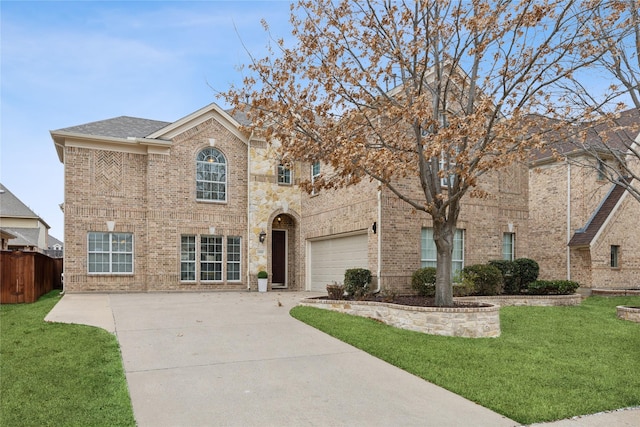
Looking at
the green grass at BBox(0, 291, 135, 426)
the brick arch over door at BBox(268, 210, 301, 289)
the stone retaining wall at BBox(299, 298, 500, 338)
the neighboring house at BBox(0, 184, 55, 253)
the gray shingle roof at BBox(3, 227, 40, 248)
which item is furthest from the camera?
the neighboring house at BBox(0, 184, 55, 253)

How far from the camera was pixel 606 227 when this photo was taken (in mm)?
18844

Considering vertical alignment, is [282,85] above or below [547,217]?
above

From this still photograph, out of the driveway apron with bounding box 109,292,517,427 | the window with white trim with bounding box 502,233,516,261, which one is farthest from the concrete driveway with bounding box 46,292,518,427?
the window with white trim with bounding box 502,233,516,261

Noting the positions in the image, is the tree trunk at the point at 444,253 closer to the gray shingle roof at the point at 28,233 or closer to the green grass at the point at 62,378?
the green grass at the point at 62,378

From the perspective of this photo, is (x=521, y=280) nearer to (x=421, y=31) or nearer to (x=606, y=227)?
(x=606, y=227)

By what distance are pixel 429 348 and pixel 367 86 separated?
5.70 m

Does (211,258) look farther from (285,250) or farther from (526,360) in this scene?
(526,360)

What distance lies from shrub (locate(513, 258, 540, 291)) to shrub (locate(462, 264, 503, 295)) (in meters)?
1.23

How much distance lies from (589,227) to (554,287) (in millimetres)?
6202

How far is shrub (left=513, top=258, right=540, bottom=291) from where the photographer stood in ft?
50.6

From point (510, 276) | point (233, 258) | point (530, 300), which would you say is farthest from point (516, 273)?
point (233, 258)

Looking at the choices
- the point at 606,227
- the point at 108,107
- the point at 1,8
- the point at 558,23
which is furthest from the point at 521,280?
the point at 108,107

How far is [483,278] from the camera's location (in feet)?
47.2

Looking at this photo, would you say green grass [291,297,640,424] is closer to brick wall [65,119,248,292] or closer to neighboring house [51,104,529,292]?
neighboring house [51,104,529,292]
